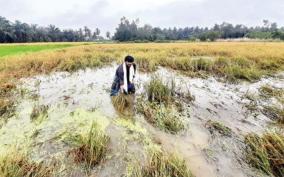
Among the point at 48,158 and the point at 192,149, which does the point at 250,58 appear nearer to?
the point at 192,149

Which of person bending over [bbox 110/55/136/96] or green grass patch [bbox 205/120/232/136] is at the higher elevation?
person bending over [bbox 110/55/136/96]

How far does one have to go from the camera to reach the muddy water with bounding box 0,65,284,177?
4.02 meters

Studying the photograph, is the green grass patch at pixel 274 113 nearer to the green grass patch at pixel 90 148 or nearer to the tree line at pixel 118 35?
the green grass patch at pixel 90 148

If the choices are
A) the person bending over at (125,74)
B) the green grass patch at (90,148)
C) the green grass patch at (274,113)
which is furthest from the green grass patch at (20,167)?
the green grass patch at (274,113)

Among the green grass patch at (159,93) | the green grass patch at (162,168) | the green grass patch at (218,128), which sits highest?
the green grass patch at (159,93)

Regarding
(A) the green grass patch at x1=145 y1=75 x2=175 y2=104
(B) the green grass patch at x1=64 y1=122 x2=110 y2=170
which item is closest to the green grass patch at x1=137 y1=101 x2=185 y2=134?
(A) the green grass patch at x1=145 y1=75 x2=175 y2=104

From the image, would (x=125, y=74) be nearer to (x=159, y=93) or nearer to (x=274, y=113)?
(x=159, y=93)

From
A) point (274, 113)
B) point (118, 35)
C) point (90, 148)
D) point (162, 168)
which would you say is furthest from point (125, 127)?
point (118, 35)

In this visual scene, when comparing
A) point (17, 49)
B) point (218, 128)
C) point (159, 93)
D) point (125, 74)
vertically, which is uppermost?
point (125, 74)

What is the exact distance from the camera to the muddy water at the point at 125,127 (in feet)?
13.2

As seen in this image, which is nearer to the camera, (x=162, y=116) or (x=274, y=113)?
(x=162, y=116)

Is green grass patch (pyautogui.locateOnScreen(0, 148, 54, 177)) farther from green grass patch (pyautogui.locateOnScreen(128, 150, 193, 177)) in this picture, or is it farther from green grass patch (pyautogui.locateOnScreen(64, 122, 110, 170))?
green grass patch (pyautogui.locateOnScreen(128, 150, 193, 177))

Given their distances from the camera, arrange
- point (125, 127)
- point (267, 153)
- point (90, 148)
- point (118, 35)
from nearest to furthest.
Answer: point (90, 148)
point (267, 153)
point (125, 127)
point (118, 35)

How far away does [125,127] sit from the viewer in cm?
527
